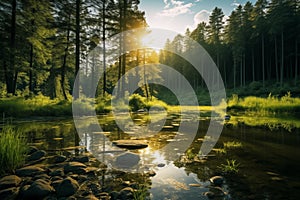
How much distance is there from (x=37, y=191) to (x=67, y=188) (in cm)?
45

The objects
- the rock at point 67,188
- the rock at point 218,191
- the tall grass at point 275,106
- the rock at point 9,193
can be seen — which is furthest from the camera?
the tall grass at point 275,106

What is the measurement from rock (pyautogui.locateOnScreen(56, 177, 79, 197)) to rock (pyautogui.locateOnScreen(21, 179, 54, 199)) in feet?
0.56

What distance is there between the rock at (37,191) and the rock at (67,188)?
0.17 m

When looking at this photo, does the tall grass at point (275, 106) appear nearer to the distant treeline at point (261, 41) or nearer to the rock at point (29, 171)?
the rock at point (29, 171)

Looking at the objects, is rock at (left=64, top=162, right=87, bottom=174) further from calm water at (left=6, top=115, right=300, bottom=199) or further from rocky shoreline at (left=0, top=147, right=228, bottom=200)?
calm water at (left=6, top=115, right=300, bottom=199)

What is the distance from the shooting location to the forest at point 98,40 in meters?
17.5

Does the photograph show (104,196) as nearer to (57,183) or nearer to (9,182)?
(57,183)

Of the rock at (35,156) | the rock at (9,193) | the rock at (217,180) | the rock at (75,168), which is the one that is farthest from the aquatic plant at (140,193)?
the rock at (35,156)

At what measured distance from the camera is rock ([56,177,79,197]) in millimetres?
3460

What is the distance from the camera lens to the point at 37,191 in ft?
11.1

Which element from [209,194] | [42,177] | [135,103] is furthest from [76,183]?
[135,103]

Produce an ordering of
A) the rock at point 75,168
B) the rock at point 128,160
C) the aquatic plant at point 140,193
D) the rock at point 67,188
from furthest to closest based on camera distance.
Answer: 1. the rock at point 128,160
2. the rock at point 75,168
3. the rock at point 67,188
4. the aquatic plant at point 140,193

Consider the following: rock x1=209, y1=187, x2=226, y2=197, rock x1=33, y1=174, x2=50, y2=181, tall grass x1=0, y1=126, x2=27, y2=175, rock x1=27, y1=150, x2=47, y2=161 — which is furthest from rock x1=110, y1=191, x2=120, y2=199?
rock x1=27, y1=150, x2=47, y2=161

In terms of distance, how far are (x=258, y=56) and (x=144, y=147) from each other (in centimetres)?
5031
